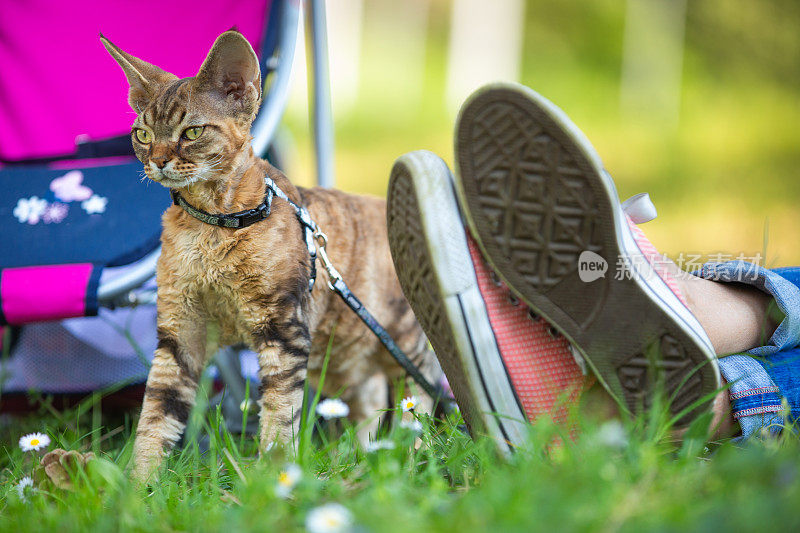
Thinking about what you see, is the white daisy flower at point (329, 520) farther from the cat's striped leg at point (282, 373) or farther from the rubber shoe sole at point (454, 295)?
the cat's striped leg at point (282, 373)

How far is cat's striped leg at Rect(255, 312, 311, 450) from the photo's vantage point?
1.42 m

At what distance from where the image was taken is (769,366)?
1442mm

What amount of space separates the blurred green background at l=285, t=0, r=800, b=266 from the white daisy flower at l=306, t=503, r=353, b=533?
180 inches

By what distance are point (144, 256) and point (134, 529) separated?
0.97 meters

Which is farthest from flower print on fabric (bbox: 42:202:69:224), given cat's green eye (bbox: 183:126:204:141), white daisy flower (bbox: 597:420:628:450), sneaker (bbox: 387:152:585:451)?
white daisy flower (bbox: 597:420:628:450)

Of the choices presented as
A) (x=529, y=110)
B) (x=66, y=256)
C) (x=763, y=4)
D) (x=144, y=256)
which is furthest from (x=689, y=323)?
(x=763, y=4)

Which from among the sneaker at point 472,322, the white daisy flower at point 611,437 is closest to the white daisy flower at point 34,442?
the sneaker at point 472,322

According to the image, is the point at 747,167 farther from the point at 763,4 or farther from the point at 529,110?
the point at 529,110

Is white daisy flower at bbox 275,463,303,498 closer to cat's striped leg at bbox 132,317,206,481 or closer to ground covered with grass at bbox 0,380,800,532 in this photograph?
ground covered with grass at bbox 0,380,800,532

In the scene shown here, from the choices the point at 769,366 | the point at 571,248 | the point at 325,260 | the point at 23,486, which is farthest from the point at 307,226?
the point at 769,366

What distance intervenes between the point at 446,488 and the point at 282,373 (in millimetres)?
462

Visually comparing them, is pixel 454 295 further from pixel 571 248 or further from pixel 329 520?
pixel 329 520

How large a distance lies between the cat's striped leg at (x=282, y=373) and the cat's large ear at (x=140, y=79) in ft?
1.76

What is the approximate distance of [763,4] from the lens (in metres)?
7.06
